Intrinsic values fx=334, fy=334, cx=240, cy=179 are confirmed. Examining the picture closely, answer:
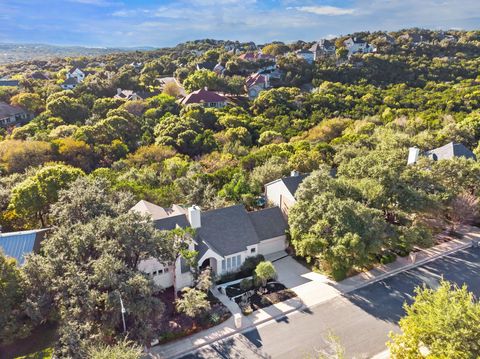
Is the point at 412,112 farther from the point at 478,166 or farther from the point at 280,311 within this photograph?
the point at 280,311

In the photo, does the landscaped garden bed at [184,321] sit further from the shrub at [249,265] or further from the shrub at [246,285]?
the shrub at [249,265]

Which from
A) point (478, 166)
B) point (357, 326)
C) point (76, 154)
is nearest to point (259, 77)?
point (76, 154)

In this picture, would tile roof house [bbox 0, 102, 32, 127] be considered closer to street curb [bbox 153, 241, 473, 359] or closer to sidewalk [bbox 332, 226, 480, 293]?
street curb [bbox 153, 241, 473, 359]

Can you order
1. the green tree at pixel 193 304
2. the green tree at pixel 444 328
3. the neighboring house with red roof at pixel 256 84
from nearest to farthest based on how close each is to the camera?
the green tree at pixel 444 328 → the green tree at pixel 193 304 → the neighboring house with red roof at pixel 256 84

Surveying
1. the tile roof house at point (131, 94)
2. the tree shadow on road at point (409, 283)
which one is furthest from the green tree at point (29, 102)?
the tree shadow on road at point (409, 283)

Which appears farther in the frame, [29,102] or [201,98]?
[201,98]

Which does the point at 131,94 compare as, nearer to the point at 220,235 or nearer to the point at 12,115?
the point at 12,115

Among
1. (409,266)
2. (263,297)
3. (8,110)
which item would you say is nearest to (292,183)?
(263,297)
